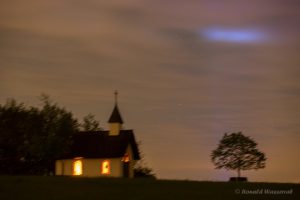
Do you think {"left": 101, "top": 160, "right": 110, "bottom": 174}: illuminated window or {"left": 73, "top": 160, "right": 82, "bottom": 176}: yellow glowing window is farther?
{"left": 73, "top": 160, "right": 82, "bottom": 176}: yellow glowing window

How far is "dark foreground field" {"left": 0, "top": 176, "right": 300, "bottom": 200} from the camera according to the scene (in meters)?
34.8

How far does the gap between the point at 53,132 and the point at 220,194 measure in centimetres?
2810

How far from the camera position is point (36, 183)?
128 feet

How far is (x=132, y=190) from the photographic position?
1475 inches

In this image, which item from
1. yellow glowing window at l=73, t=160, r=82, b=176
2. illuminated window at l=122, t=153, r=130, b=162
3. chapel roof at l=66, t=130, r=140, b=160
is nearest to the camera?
chapel roof at l=66, t=130, r=140, b=160

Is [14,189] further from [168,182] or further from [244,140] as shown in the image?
[244,140]

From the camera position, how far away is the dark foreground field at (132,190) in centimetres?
3478

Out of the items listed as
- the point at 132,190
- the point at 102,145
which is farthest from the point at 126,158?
the point at 132,190

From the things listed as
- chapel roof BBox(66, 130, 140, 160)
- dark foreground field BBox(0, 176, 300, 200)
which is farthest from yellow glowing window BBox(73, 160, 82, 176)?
dark foreground field BBox(0, 176, 300, 200)

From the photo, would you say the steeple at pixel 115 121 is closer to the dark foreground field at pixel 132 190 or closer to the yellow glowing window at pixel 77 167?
the yellow glowing window at pixel 77 167

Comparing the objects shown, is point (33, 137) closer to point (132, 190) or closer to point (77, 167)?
point (77, 167)

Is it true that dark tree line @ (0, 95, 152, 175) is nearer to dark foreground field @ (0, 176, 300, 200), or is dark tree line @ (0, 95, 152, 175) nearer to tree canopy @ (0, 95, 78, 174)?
tree canopy @ (0, 95, 78, 174)

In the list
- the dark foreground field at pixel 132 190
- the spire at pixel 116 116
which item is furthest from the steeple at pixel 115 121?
the dark foreground field at pixel 132 190

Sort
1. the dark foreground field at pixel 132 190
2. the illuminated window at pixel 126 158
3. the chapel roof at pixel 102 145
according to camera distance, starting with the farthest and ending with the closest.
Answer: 1. the illuminated window at pixel 126 158
2. the chapel roof at pixel 102 145
3. the dark foreground field at pixel 132 190
